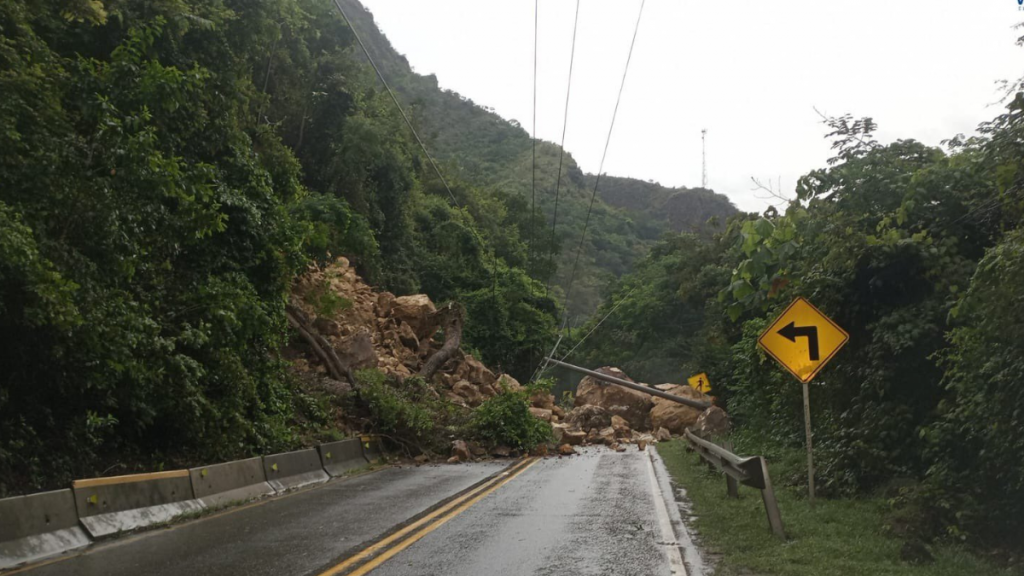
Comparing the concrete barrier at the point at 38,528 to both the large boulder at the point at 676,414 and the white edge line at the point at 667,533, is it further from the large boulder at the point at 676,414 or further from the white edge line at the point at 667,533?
the large boulder at the point at 676,414

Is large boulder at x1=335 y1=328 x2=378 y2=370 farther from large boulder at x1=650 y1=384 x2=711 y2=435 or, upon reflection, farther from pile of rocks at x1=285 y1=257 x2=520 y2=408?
large boulder at x1=650 y1=384 x2=711 y2=435

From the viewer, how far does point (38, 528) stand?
8461 mm

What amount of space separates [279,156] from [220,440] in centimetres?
1053

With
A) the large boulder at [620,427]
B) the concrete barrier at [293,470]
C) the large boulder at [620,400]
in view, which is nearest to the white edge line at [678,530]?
the concrete barrier at [293,470]

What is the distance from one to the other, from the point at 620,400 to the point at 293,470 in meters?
33.4

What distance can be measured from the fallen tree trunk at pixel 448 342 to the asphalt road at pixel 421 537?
49.6 ft

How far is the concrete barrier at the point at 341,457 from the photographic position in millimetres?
17328

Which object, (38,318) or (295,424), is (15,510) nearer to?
(38,318)

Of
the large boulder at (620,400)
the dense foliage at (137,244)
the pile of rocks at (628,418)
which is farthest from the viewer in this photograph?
the large boulder at (620,400)

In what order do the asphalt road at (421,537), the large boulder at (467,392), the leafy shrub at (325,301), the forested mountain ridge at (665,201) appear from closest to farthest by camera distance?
the asphalt road at (421,537) → the leafy shrub at (325,301) → the large boulder at (467,392) → the forested mountain ridge at (665,201)

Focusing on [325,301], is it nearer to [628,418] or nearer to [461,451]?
[461,451]

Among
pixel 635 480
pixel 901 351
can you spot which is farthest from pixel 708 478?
pixel 901 351

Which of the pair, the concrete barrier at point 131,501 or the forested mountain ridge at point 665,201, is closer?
the concrete barrier at point 131,501

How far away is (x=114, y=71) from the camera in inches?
476
